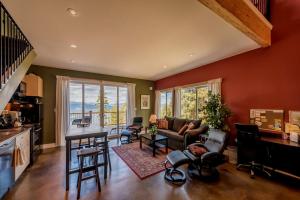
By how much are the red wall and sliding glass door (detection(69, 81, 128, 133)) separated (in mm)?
4178

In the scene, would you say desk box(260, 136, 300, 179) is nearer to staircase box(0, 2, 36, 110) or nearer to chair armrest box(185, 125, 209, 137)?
chair armrest box(185, 125, 209, 137)

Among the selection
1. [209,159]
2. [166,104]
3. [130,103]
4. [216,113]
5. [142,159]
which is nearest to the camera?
[209,159]

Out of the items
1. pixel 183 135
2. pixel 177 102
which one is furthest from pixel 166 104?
pixel 183 135

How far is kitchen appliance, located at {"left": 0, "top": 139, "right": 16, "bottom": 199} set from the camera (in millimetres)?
1945

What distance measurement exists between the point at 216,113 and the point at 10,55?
453cm

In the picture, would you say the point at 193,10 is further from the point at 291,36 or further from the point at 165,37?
the point at 291,36

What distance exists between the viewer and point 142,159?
3.54 metres

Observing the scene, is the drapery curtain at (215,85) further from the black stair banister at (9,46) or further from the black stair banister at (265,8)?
the black stair banister at (9,46)

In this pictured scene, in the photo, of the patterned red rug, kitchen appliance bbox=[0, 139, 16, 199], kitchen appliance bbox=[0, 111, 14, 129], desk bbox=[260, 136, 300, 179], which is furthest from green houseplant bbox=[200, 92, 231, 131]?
kitchen appliance bbox=[0, 111, 14, 129]

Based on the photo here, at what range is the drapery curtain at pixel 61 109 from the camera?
485 cm

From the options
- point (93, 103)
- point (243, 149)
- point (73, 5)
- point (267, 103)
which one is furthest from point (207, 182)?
point (93, 103)

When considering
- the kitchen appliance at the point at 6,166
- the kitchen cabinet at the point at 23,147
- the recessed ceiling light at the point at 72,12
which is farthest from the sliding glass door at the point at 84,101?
the recessed ceiling light at the point at 72,12

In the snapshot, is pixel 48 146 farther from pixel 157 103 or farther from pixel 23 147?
pixel 157 103

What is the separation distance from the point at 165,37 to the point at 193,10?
87cm
